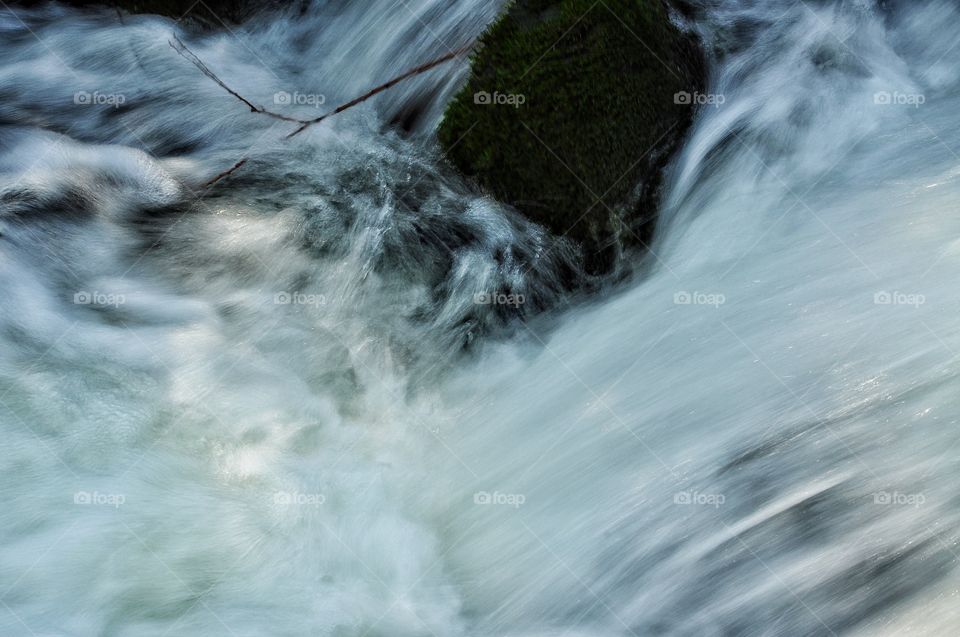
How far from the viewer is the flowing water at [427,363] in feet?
17.2

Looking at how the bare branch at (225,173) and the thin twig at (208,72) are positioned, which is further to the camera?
the thin twig at (208,72)

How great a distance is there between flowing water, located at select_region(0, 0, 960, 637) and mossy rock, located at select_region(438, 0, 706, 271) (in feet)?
0.62

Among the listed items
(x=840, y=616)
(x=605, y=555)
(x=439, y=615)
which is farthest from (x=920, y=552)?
(x=439, y=615)

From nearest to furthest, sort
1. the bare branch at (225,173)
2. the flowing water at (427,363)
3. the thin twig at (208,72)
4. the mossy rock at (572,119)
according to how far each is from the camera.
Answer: the flowing water at (427,363) → the mossy rock at (572,119) → the bare branch at (225,173) → the thin twig at (208,72)

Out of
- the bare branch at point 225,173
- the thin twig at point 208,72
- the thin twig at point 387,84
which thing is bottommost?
the bare branch at point 225,173

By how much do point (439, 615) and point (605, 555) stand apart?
105cm

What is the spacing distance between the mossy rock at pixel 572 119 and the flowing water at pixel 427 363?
0.62 feet

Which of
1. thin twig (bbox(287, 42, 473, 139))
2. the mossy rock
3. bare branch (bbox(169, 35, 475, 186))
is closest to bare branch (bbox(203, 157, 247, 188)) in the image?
bare branch (bbox(169, 35, 475, 186))

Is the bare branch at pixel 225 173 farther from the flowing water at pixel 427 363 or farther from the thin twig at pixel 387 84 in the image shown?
the thin twig at pixel 387 84

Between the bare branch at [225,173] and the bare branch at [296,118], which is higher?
the bare branch at [296,118]

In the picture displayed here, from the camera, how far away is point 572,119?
5535 mm

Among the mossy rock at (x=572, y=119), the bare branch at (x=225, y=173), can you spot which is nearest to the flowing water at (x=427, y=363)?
the bare branch at (x=225, y=173)

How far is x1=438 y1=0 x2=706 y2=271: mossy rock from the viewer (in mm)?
5543

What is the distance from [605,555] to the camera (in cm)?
538
